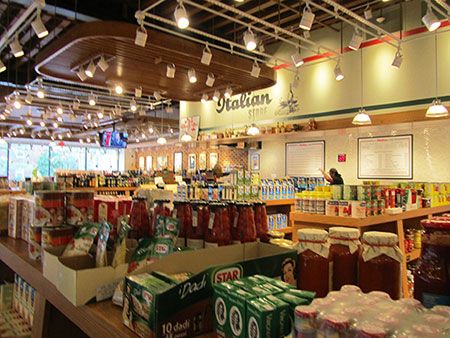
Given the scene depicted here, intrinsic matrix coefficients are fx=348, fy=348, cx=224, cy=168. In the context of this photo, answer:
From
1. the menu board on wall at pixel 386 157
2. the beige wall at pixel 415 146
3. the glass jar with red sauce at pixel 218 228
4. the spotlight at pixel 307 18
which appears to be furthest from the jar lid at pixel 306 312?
the menu board on wall at pixel 386 157

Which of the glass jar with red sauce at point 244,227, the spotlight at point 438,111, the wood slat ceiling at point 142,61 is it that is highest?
the wood slat ceiling at point 142,61

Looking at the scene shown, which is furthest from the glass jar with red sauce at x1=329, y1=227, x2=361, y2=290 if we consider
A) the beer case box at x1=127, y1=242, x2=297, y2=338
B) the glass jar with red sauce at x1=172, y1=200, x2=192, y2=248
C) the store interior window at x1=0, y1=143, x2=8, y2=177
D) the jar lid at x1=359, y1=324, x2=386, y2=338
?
the store interior window at x1=0, y1=143, x2=8, y2=177

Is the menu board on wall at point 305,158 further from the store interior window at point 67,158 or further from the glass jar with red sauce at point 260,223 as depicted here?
the store interior window at point 67,158

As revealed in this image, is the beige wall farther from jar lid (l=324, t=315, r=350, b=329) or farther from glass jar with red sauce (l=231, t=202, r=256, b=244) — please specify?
jar lid (l=324, t=315, r=350, b=329)

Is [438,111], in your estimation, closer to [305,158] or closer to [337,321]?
[305,158]

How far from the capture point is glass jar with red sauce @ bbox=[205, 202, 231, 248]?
1515 mm

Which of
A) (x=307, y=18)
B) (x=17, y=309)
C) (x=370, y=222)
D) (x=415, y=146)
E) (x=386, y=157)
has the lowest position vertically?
(x=17, y=309)

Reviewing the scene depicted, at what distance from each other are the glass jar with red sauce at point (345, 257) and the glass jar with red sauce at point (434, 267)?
28 centimetres

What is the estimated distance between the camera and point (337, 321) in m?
0.67

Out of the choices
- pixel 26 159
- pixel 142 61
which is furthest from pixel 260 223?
pixel 26 159

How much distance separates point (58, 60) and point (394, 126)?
5.91 metres

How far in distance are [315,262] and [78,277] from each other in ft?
2.72

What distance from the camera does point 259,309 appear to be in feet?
2.63

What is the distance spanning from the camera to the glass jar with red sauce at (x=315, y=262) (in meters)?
1.17
